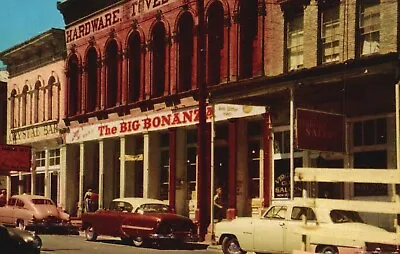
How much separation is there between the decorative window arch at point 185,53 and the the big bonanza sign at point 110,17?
1.32 meters

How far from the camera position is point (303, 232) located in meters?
13.6

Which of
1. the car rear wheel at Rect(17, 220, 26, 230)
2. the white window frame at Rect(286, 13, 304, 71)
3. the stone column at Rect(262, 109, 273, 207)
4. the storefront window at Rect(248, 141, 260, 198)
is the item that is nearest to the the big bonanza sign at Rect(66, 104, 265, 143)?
the stone column at Rect(262, 109, 273, 207)

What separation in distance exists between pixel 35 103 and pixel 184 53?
47.9ft

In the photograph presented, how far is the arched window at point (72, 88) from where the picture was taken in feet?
128

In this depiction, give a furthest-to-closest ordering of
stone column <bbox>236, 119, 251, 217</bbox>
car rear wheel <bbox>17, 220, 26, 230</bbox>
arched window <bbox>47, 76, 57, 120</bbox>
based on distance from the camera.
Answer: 1. arched window <bbox>47, 76, 57, 120</bbox>
2. car rear wheel <bbox>17, 220, 26, 230</bbox>
3. stone column <bbox>236, 119, 251, 217</bbox>

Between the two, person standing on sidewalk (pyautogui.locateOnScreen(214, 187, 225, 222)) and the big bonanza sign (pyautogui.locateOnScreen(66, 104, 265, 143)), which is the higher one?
the big bonanza sign (pyautogui.locateOnScreen(66, 104, 265, 143))

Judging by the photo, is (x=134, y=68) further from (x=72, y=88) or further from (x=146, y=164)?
(x=72, y=88)

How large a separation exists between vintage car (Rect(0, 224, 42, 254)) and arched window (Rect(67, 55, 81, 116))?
24.2 metres

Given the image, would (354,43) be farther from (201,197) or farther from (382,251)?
(382,251)

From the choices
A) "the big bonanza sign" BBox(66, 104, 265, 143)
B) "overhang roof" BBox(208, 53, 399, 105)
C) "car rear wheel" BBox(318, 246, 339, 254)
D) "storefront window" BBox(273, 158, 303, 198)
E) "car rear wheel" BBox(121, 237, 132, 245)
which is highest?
"overhang roof" BBox(208, 53, 399, 105)

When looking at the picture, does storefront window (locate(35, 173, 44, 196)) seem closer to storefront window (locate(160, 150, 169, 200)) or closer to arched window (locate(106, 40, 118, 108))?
arched window (locate(106, 40, 118, 108))

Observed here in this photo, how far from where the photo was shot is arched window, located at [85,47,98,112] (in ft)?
124

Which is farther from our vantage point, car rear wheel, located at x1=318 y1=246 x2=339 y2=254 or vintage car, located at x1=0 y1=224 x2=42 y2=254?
car rear wheel, located at x1=318 y1=246 x2=339 y2=254

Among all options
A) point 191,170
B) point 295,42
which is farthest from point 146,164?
point 295,42
